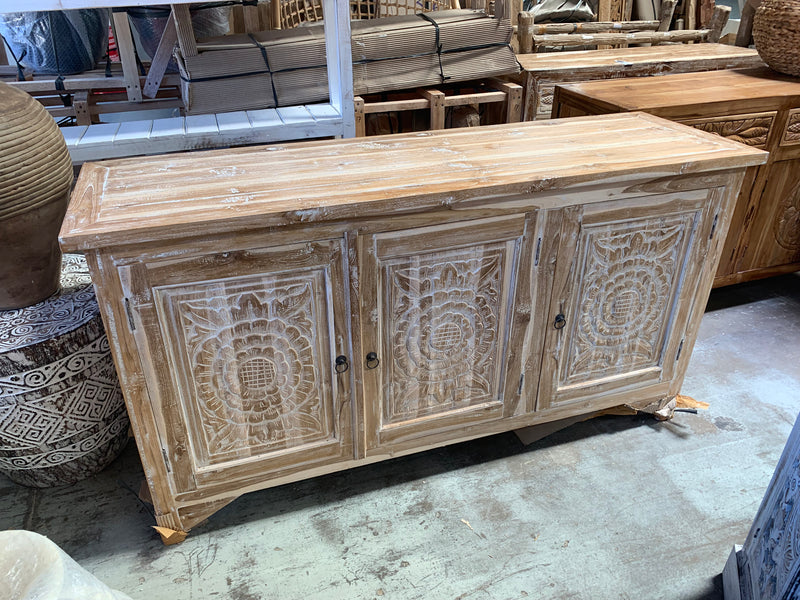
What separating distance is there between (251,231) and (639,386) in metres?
1.36

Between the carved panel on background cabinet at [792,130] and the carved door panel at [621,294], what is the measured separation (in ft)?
3.26

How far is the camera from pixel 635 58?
10.5ft

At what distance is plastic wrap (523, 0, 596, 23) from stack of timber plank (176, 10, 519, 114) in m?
2.30

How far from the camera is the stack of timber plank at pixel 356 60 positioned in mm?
2559

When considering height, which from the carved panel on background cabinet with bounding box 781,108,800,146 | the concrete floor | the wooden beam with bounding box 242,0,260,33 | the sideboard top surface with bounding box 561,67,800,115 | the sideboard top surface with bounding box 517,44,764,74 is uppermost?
the wooden beam with bounding box 242,0,260,33

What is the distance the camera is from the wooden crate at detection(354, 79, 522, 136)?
2.72 meters

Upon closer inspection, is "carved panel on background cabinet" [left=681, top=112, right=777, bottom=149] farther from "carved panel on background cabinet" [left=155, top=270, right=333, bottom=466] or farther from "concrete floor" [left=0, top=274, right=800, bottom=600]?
"carved panel on background cabinet" [left=155, top=270, right=333, bottom=466]

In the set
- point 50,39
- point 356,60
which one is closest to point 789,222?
point 356,60

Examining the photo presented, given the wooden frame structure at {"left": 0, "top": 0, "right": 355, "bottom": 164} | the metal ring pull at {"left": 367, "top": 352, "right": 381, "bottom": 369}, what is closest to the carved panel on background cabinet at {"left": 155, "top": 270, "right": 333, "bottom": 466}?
the metal ring pull at {"left": 367, "top": 352, "right": 381, "bottom": 369}

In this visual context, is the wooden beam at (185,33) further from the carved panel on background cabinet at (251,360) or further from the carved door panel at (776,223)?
the carved door panel at (776,223)

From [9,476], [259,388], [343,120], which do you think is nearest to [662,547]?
[259,388]

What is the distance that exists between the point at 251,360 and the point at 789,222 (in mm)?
2380

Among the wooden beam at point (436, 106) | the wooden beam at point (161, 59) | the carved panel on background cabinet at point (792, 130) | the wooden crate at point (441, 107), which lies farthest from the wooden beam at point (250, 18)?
the carved panel on background cabinet at point (792, 130)

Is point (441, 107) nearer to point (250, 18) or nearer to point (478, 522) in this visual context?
point (250, 18)
